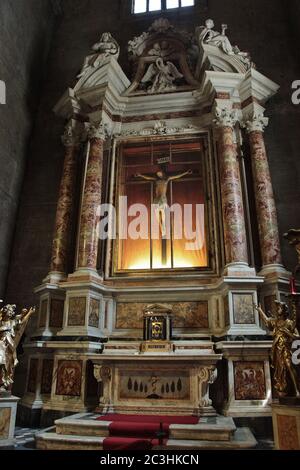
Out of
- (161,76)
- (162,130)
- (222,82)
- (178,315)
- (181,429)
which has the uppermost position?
(161,76)

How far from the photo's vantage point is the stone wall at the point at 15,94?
8625mm

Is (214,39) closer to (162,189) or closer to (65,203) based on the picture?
(162,189)

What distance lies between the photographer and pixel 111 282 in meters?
7.64

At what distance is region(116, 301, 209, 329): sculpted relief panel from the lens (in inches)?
281

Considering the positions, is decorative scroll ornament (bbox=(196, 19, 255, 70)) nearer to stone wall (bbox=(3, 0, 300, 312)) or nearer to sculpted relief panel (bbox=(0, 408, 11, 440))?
stone wall (bbox=(3, 0, 300, 312))

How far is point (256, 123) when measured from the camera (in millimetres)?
8344

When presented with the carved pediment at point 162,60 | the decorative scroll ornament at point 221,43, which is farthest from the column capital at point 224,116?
the carved pediment at point 162,60

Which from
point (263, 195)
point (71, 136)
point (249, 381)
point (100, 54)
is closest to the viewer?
point (249, 381)

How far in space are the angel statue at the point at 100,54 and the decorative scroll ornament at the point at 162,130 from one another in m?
1.81

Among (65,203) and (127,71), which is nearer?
(65,203)

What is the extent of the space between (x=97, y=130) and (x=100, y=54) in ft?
6.63

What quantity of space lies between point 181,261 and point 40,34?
7.69 m

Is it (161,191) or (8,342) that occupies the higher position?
(161,191)

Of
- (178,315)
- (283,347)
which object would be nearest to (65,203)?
(178,315)
